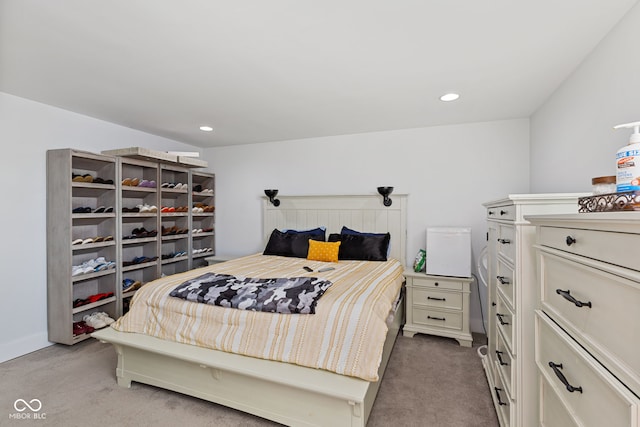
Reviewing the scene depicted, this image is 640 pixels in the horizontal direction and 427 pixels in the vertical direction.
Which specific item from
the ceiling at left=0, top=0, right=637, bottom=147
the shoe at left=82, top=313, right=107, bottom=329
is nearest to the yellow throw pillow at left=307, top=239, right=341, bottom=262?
the ceiling at left=0, top=0, right=637, bottom=147

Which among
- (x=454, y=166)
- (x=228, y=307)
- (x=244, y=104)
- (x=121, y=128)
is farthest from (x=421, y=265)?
(x=121, y=128)

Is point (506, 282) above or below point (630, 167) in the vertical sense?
below

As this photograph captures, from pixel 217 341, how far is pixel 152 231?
2.26 metres

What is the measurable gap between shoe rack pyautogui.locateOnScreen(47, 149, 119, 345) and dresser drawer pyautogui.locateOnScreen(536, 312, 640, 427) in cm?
359

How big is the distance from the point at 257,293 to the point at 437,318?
1935mm

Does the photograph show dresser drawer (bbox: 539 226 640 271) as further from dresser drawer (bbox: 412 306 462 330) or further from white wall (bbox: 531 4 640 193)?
dresser drawer (bbox: 412 306 462 330)

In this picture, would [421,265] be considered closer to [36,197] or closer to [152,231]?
[152,231]

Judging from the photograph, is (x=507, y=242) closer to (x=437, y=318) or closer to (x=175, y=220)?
(x=437, y=318)

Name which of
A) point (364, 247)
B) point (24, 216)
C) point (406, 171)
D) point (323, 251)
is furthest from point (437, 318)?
point (24, 216)

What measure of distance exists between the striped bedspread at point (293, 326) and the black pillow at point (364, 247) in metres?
0.88

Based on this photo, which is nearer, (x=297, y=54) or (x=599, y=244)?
(x=599, y=244)

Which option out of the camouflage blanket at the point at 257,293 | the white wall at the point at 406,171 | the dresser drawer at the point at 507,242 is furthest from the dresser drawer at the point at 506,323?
the white wall at the point at 406,171

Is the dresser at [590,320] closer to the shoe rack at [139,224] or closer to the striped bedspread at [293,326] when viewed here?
the striped bedspread at [293,326]

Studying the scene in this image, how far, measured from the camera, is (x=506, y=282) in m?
1.74
